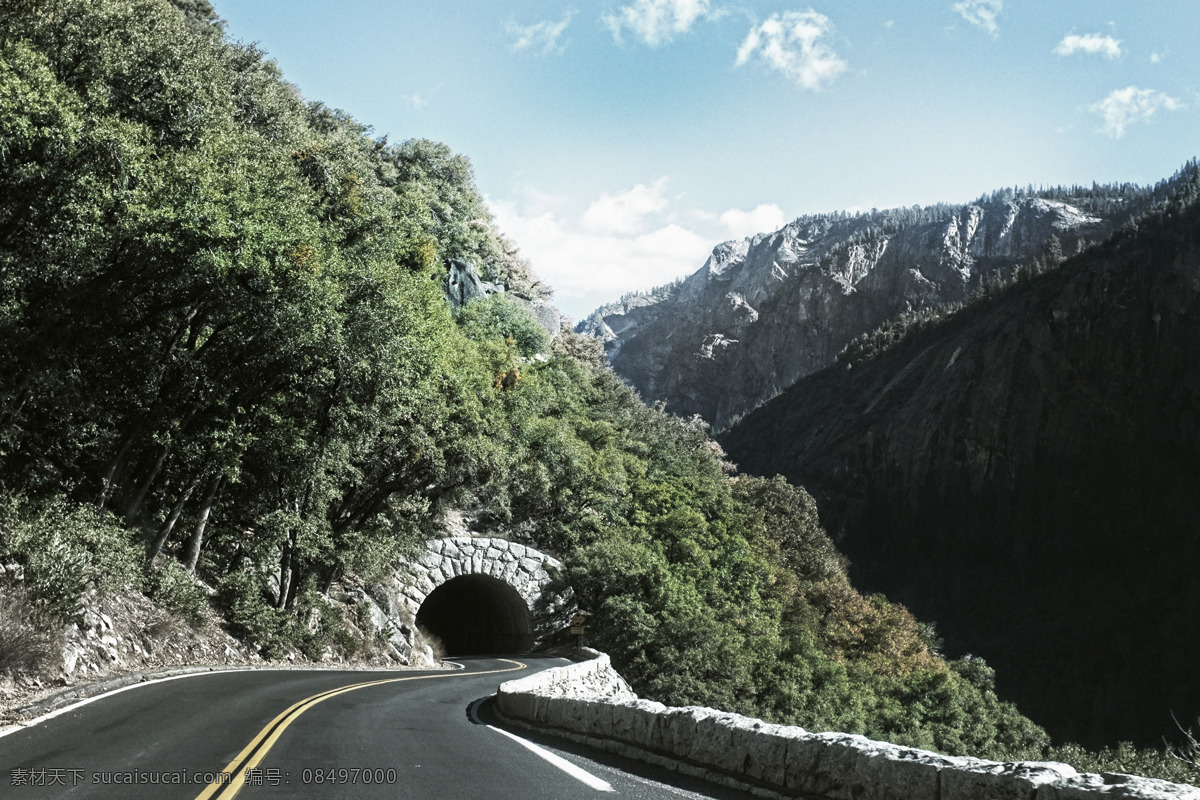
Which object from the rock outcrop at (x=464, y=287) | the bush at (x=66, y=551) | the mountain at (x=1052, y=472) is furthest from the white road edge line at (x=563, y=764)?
the mountain at (x=1052, y=472)

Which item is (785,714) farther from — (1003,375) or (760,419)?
(760,419)

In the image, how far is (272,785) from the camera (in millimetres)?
7102

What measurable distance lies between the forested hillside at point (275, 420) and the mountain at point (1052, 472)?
60367mm

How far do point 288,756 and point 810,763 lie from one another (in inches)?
209

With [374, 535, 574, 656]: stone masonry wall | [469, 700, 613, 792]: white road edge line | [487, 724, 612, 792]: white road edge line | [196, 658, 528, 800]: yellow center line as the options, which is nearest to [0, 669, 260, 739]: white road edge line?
[196, 658, 528, 800]: yellow center line

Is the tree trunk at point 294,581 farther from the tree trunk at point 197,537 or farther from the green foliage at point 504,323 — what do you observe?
the green foliage at point 504,323

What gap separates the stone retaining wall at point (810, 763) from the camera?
495 centimetres

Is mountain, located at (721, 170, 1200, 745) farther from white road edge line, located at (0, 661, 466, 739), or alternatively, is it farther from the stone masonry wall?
white road edge line, located at (0, 661, 466, 739)

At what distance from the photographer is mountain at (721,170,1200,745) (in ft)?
317

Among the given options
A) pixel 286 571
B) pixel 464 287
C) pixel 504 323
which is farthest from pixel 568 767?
pixel 464 287

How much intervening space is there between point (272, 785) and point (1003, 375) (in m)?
124

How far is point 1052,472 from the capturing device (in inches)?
4444

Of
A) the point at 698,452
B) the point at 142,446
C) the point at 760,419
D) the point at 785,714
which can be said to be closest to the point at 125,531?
the point at 142,446

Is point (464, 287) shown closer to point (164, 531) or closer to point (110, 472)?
point (164, 531)
